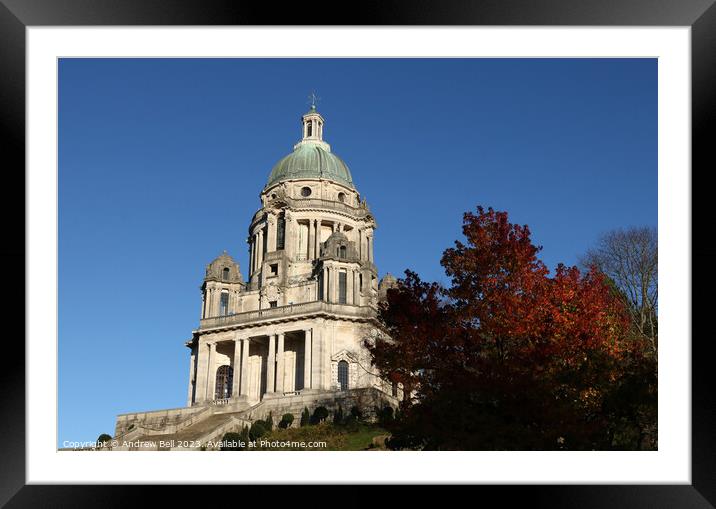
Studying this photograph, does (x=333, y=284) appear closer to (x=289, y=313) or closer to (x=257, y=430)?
(x=289, y=313)

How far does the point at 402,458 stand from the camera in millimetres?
15719

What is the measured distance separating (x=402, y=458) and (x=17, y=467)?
23.4 feet

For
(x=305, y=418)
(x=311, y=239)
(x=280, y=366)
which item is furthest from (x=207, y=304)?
(x=305, y=418)

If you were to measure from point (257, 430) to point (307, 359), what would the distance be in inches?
379

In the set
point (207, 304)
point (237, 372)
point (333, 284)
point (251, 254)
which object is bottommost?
point (237, 372)

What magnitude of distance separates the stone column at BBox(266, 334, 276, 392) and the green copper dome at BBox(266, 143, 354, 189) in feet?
47.5

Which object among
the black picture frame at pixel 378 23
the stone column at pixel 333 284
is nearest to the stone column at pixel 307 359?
the stone column at pixel 333 284

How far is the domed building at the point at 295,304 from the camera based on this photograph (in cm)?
5031

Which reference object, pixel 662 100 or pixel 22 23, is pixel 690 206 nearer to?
pixel 662 100

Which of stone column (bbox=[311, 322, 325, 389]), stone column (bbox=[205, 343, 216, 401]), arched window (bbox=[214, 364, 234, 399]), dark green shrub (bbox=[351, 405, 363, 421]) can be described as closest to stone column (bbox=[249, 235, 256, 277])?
stone column (bbox=[205, 343, 216, 401])

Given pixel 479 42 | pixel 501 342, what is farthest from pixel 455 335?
pixel 479 42

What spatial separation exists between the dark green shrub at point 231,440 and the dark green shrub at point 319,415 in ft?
16.5

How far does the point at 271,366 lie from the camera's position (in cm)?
5184

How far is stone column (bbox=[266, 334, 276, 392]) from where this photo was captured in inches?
2019
